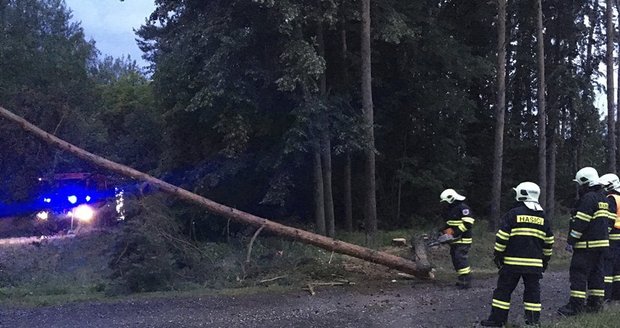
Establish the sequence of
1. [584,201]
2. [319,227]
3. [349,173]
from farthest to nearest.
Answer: [349,173]
[319,227]
[584,201]

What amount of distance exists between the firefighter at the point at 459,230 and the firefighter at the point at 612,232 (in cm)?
213

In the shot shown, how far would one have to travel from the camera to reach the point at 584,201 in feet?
24.8

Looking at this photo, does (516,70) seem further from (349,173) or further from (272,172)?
(272,172)

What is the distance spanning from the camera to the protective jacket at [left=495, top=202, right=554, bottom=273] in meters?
6.72

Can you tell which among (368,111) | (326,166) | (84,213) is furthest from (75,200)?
(368,111)

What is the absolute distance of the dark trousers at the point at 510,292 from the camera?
682cm

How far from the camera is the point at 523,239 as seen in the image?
Result: 6723 millimetres

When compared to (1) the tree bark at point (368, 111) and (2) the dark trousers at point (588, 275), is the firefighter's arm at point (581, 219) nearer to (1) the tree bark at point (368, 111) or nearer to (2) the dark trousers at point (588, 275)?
(2) the dark trousers at point (588, 275)

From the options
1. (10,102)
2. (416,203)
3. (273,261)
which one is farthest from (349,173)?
(10,102)

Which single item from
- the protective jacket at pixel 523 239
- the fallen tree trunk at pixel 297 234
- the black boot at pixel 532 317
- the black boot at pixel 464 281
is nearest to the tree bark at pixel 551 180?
the fallen tree trunk at pixel 297 234

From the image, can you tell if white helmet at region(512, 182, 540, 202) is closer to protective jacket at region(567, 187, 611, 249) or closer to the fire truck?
protective jacket at region(567, 187, 611, 249)

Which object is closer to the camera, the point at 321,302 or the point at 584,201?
the point at 584,201

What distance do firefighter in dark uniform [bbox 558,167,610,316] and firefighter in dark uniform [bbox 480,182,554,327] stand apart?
941 mm

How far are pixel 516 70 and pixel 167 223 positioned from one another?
20.5m
